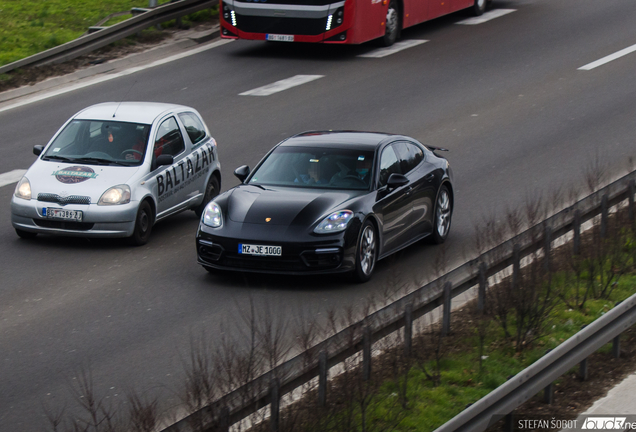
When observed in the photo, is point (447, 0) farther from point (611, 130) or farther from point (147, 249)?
point (147, 249)

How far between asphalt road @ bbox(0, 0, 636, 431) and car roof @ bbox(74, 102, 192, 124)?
1.51m

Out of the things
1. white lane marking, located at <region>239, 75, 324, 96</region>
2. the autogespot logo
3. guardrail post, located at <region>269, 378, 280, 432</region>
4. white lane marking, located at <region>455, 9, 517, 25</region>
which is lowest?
white lane marking, located at <region>455, 9, 517, 25</region>

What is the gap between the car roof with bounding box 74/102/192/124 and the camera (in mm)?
14148

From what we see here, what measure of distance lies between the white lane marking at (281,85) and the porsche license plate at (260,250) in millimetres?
11069

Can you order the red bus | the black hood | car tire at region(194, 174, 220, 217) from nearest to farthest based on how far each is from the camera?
the black hood, car tire at region(194, 174, 220, 217), the red bus

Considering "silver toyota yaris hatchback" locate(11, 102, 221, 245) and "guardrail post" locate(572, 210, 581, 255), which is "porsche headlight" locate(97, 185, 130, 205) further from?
"guardrail post" locate(572, 210, 581, 255)

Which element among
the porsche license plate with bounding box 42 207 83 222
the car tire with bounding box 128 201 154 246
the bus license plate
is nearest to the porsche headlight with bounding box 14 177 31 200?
the porsche license plate with bounding box 42 207 83 222

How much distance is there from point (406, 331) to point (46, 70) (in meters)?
16.9

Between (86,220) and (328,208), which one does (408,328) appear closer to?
(328,208)

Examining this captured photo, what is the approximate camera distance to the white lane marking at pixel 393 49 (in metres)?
25.7

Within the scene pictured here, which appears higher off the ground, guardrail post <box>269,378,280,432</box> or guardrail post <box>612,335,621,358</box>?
guardrail post <box>269,378,280,432</box>

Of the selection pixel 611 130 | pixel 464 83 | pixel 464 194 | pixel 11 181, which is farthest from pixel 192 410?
pixel 464 83

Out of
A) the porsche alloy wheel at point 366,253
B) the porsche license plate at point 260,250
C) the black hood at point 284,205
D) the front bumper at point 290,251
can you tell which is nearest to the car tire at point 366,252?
the porsche alloy wheel at point 366,253

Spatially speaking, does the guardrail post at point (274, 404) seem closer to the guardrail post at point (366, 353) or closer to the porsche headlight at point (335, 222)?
the guardrail post at point (366, 353)
